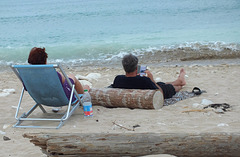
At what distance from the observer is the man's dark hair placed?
15.7ft

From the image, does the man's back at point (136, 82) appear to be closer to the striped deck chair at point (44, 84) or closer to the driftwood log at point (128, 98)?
the driftwood log at point (128, 98)

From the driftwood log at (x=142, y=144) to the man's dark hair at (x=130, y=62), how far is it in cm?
208

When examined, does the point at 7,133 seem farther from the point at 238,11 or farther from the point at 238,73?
the point at 238,11

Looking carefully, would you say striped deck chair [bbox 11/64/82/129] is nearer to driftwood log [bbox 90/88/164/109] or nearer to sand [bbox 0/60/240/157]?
sand [bbox 0/60/240/157]

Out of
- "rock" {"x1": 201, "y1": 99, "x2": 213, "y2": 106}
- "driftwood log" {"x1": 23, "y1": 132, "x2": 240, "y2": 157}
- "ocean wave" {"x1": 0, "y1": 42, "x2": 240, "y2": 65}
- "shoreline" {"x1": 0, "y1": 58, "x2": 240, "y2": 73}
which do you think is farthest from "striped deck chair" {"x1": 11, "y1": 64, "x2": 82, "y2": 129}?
"ocean wave" {"x1": 0, "y1": 42, "x2": 240, "y2": 65}

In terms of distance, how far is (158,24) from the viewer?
72.8 feet

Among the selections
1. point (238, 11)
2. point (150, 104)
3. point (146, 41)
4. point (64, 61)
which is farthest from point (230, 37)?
point (150, 104)

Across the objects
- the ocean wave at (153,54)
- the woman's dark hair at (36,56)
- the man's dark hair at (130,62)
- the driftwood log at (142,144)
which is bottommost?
the ocean wave at (153,54)

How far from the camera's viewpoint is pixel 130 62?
4828 millimetres

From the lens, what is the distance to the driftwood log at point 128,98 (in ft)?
15.8

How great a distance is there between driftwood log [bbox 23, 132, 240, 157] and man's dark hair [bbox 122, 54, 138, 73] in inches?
82.0

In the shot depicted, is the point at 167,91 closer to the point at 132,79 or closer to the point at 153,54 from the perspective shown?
the point at 132,79

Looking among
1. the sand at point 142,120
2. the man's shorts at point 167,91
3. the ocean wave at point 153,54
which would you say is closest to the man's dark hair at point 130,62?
the sand at point 142,120

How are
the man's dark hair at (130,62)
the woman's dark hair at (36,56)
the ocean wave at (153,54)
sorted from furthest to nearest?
the ocean wave at (153,54)
the man's dark hair at (130,62)
the woman's dark hair at (36,56)
